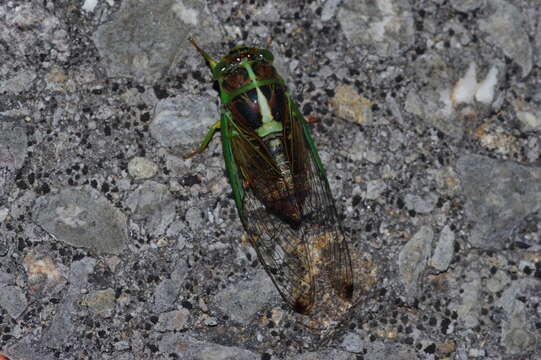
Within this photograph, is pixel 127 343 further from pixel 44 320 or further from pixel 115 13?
pixel 115 13

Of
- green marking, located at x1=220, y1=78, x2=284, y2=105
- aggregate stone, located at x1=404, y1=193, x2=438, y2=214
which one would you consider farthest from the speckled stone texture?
green marking, located at x1=220, y1=78, x2=284, y2=105

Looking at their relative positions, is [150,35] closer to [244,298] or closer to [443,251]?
[244,298]

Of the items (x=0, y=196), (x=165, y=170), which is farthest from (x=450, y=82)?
(x=0, y=196)

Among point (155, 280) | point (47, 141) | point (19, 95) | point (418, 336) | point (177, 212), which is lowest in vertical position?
point (418, 336)

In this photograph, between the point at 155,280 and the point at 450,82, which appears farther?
the point at 450,82

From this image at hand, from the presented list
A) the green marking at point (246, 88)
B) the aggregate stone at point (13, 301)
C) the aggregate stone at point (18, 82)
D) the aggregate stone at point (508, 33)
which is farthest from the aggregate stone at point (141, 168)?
the aggregate stone at point (508, 33)

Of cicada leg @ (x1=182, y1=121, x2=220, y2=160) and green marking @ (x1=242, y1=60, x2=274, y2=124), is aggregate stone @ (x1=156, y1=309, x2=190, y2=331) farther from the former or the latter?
green marking @ (x1=242, y1=60, x2=274, y2=124)

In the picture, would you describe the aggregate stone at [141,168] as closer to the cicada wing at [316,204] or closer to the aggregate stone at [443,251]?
the cicada wing at [316,204]
